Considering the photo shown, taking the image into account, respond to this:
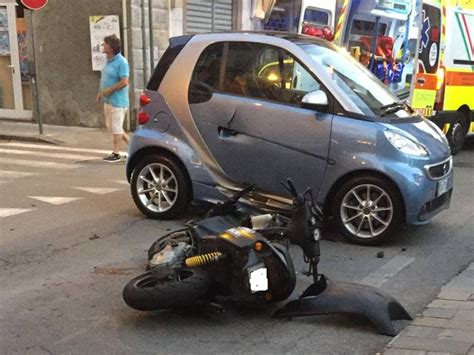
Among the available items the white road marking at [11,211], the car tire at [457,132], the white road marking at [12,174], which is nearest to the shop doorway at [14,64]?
the white road marking at [12,174]

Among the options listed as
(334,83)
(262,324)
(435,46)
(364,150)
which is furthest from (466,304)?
(435,46)

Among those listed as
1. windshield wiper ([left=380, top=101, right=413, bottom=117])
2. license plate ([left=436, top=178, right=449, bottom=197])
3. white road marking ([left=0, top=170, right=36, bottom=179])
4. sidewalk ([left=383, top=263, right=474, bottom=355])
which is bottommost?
white road marking ([left=0, top=170, right=36, bottom=179])

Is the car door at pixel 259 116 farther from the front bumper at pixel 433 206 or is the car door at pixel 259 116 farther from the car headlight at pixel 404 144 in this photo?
the front bumper at pixel 433 206

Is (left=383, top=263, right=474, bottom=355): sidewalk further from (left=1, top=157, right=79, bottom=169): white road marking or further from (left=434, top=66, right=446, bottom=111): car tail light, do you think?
(left=434, top=66, right=446, bottom=111): car tail light

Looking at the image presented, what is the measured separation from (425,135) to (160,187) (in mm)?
2715

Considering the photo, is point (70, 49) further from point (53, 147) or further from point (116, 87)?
point (116, 87)

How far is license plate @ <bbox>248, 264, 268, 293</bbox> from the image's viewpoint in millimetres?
3885

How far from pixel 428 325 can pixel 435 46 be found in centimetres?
800

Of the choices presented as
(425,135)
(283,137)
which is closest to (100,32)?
(283,137)

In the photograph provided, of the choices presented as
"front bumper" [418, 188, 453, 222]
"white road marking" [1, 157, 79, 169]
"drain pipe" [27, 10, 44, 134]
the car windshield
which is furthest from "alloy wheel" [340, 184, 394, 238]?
"drain pipe" [27, 10, 44, 134]

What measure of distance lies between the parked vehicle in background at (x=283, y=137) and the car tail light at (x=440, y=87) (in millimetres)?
4975

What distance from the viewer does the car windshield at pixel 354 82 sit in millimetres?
5754

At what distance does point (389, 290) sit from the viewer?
15.0 ft

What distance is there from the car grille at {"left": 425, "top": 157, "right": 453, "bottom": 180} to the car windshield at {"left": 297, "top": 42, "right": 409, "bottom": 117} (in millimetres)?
604
